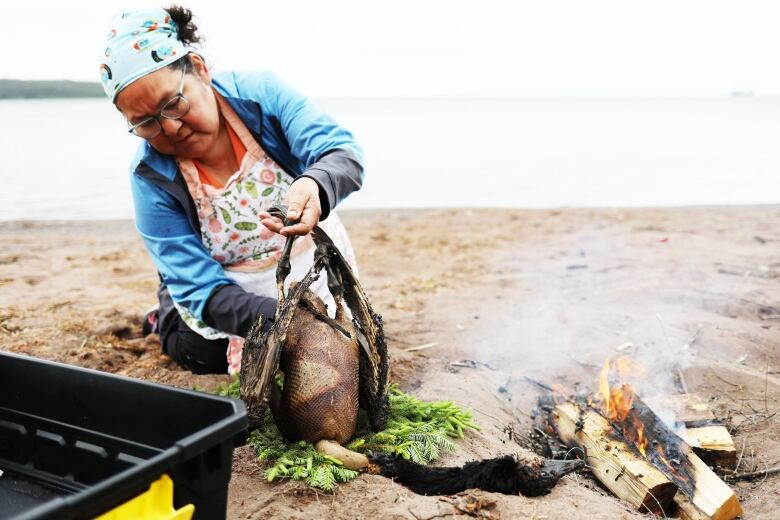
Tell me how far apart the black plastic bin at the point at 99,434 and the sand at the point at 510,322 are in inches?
16.9

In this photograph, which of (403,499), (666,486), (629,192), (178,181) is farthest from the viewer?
(629,192)

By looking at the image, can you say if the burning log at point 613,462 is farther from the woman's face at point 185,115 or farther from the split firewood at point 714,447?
the woman's face at point 185,115

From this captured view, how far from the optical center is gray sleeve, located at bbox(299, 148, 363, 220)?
8.29 feet

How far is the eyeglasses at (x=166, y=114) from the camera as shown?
8.79 feet

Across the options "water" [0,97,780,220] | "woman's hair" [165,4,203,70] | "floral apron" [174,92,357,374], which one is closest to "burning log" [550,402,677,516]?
"floral apron" [174,92,357,374]

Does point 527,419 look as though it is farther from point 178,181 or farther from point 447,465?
point 178,181

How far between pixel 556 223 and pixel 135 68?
6947 mm

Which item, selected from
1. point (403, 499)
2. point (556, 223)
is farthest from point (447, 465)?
point (556, 223)

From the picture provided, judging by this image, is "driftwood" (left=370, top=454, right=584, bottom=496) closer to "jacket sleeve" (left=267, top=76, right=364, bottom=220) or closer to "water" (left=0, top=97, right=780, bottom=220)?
"jacket sleeve" (left=267, top=76, right=364, bottom=220)

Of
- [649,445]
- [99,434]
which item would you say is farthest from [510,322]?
[99,434]

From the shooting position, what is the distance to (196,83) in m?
2.79

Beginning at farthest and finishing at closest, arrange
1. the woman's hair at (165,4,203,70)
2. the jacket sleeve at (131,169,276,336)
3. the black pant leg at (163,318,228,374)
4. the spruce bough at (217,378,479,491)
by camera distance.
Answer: the black pant leg at (163,318,228,374) → the jacket sleeve at (131,169,276,336) → the woman's hair at (165,4,203,70) → the spruce bough at (217,378,479,491)

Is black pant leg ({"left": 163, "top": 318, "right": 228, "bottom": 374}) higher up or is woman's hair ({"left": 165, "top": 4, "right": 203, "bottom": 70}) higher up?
woman's hair ({"left": 165, "top": 4, "right": 203, "bottom": 70})

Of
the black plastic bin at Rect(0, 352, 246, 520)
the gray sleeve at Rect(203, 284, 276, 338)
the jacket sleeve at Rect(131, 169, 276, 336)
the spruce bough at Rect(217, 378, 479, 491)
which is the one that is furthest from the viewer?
the jacket sleeve at Rect(131, 169, 276, 336)
